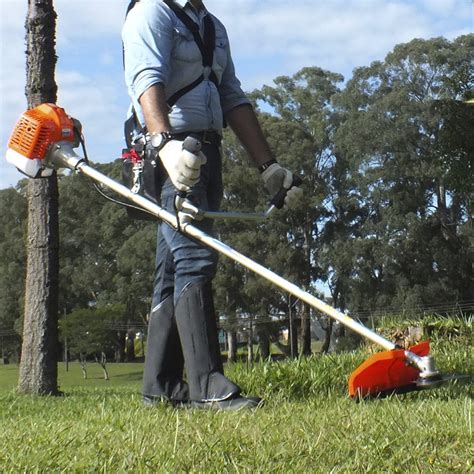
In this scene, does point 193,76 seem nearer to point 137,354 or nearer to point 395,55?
point 395,55

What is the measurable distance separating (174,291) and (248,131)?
99cm

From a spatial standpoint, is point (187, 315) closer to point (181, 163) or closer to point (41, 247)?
point (181, 163)

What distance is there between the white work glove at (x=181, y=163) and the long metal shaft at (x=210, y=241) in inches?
8.4

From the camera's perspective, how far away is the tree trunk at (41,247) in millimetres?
8555

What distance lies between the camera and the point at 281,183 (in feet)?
14.5

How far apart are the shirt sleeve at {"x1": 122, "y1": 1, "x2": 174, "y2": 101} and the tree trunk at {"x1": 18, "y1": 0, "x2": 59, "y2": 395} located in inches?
178

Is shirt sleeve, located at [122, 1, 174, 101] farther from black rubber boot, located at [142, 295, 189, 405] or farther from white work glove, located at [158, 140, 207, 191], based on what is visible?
black rubber boot, located at [142, 295, 189, 405]

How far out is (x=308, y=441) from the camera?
2.71 meters

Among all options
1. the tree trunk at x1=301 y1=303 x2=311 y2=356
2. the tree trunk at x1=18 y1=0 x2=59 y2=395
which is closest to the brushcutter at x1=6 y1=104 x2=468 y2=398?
the tree trunk at x1=18 y1=0 x2=59 y2=395

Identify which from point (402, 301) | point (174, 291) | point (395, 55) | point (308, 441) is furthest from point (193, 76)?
point (395, 55)

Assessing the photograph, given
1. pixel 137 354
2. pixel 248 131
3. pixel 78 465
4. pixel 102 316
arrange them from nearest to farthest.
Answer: pixel 78 465
pixel 248 131
pixel 102 316
pixel 137 354

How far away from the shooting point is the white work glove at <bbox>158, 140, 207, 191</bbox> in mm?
3619

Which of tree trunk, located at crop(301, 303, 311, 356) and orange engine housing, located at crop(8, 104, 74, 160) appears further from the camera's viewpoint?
tree trunk, located at crop(301, 303, 311, 356)

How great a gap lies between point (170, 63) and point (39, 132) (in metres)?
0.69
